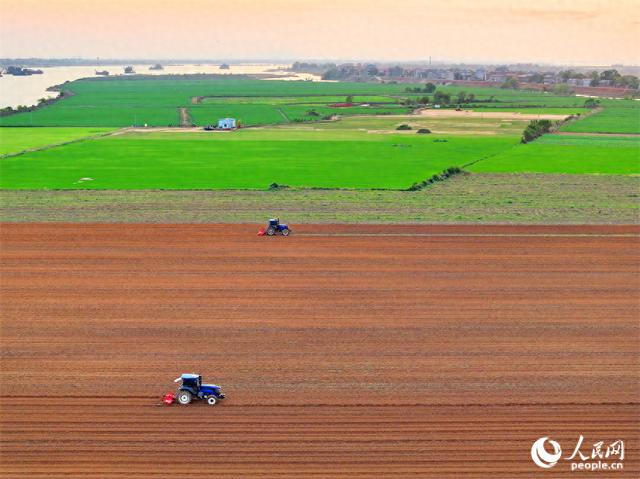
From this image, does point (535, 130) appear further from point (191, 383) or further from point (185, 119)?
point (191, 383)

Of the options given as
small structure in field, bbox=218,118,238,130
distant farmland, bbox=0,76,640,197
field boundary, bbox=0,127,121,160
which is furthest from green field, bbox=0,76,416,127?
field boundary, bbox=0,127,121,160

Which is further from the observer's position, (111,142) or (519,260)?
(111,142)

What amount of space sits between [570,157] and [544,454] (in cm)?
5675

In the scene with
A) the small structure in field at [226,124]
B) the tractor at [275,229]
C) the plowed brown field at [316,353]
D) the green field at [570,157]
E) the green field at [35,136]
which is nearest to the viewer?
the plowed brown field at [316,353]

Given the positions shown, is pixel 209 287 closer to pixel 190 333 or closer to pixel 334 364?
pixel 190 333

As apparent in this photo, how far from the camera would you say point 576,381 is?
21.8 metres

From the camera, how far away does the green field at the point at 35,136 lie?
77.4m

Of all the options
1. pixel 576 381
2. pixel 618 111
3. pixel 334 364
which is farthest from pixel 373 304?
pixel 618 111

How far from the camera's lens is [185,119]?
11244 centimetres

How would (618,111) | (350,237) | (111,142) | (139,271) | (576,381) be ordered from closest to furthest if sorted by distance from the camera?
(576,381) → (139,271) → (350,237) → (111,142) → (618,111)

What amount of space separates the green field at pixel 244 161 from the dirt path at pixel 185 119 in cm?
1298

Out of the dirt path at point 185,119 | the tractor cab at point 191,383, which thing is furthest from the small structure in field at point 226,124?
the tractor cab at point 191,383

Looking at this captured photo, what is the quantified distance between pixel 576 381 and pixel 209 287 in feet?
44.1

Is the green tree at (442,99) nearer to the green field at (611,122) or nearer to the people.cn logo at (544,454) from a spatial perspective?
the green field at (611,122)
